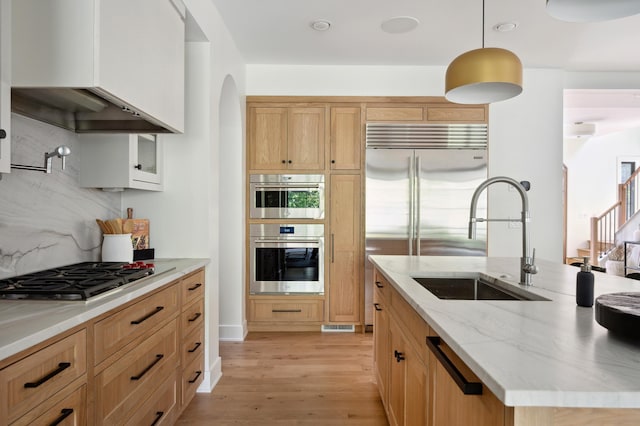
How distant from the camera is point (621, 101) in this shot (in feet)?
16.3

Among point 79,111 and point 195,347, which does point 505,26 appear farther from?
point 195,347

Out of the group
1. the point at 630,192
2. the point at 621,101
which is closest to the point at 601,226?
the point at 630,192

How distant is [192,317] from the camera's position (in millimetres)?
2283

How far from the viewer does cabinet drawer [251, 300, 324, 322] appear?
3773mm

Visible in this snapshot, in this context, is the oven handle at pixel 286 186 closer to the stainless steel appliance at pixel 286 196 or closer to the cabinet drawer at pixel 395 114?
the stainless steel appliance at pixel 286 196

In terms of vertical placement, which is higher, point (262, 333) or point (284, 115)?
point (284, 115)

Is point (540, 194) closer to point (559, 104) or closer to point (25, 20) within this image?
point (559, 104)

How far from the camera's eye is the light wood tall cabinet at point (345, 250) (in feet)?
12.4

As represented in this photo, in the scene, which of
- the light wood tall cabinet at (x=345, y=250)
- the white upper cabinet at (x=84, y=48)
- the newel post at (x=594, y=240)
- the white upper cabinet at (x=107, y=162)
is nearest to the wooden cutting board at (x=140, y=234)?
the white upper cabinet at (x=107, y=162)

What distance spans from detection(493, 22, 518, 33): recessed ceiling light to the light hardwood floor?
2.95 meters

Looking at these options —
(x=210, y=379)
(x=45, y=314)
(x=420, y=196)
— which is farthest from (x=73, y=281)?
(x=420, y=196)

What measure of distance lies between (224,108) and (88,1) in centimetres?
213

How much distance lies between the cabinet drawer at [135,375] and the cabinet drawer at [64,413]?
0.09 meters

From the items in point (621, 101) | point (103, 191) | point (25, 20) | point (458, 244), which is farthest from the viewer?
point (621, 101)
